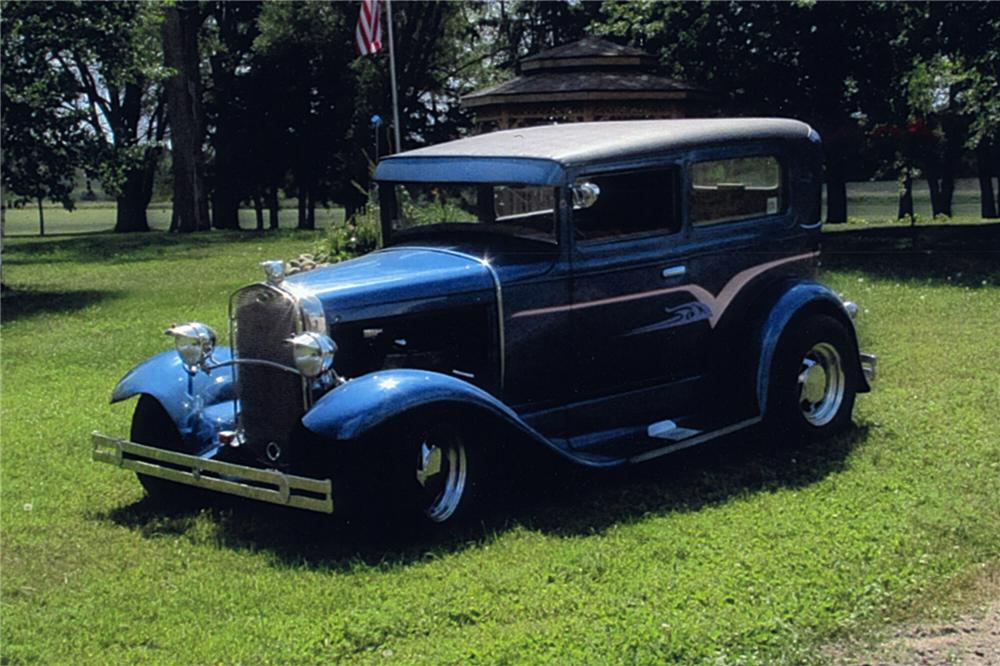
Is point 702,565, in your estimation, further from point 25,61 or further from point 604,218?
point 25,61

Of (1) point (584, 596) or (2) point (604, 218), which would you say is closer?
(1) point (584, 596)

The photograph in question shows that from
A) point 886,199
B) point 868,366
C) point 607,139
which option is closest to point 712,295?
point 607,139

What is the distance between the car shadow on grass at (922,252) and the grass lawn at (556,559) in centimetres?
641

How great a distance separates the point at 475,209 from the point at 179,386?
1.91m

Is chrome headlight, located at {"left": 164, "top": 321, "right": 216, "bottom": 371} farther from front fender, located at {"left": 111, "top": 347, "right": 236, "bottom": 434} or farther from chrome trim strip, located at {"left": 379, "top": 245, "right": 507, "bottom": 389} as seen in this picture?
chrome trim strip, located at {"left": 379, "top": 245, "right": 507, "bottom": 389}

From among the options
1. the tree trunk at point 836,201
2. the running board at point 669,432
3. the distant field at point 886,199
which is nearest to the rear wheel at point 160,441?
the running board at point 669,432

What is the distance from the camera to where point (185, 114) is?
103 ft

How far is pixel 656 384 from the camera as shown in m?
7.01

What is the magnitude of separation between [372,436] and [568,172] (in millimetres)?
1778

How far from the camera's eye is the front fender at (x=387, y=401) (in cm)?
548

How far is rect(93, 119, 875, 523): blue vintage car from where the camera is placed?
19.1ft

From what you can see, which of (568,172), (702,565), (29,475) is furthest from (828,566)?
(29,475)

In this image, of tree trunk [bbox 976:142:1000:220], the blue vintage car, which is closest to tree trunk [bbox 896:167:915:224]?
tree trunk [bbox 976:142:1000:220]

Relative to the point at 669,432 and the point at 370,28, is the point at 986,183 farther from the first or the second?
the point at 669,432
